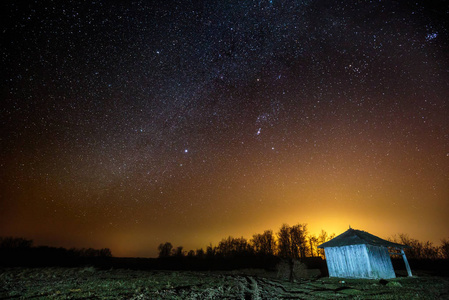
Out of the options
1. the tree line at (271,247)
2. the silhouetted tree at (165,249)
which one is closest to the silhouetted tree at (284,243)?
the tree line at (271,247)

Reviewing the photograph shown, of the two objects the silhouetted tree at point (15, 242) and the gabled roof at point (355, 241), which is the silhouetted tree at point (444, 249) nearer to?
the gabled roof at point (355, 241)

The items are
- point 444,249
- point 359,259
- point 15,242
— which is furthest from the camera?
→ point 15,242

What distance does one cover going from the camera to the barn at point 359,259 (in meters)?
20.5

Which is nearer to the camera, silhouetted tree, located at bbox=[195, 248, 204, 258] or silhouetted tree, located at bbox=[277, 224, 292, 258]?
silhouetted tree, located at bbox=[277, 224, 292, 258]

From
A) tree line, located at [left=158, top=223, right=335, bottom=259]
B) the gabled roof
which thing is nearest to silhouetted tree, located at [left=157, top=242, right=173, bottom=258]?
tree line, located at [left=158, top=223, right=335, bottom=259]

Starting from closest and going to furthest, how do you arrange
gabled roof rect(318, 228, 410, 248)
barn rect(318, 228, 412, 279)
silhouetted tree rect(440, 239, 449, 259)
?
barn rect(318, 228, 412, 279)
gabled roof rect(318, 228, 410, 248)
silhouetted tree rect(440, 239, 449, 259)

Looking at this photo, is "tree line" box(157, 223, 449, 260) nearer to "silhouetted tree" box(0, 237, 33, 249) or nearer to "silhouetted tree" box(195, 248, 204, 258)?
"silhouetted tree" box(195, 248, 204, 258)

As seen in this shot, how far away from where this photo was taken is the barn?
2053 centimetres

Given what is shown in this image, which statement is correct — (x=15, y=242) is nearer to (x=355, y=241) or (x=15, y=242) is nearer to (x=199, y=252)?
(x=199, y=252)

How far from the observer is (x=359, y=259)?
21078mm

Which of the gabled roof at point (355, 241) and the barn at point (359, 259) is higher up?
the gabled roof at point (355, 241)

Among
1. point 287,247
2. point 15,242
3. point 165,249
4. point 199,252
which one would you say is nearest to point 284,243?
point 287,247

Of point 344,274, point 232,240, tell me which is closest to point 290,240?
point 232,240

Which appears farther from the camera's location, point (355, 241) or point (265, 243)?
point (265, 243)
